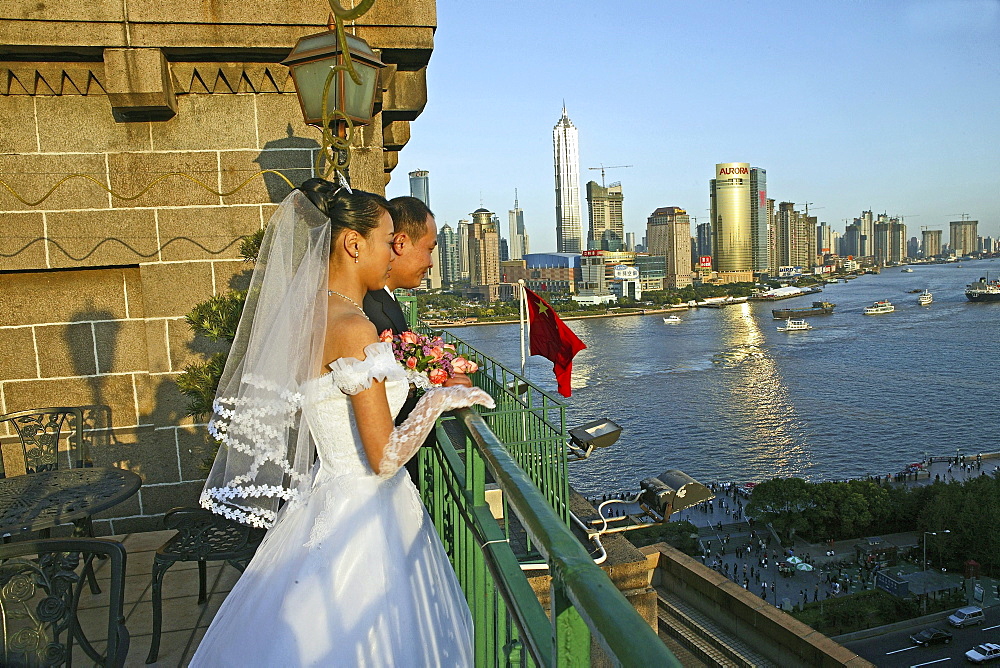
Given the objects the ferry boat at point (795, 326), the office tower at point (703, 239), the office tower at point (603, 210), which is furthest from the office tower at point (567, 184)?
the ferry boat at point (795, 326)

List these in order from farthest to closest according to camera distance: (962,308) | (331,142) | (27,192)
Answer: (962,308)
(27,192)
(331,142)

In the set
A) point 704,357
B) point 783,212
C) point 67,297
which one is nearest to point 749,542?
point 704,357

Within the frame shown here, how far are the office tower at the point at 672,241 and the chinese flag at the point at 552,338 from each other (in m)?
121

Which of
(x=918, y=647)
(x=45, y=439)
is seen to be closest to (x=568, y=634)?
(x=45, y=439)

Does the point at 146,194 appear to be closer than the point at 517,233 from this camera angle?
Yes

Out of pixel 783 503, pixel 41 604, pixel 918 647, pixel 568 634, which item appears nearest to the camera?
pixel 568 634

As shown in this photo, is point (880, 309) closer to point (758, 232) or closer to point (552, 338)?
point (758, 232)

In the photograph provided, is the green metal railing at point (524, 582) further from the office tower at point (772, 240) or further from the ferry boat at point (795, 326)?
the office tower at point (772, 240)

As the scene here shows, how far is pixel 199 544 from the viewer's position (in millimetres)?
2738

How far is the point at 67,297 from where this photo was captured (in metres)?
4.33

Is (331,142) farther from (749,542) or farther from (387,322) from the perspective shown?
(749,542)

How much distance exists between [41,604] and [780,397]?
151 ft

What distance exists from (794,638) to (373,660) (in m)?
11.8

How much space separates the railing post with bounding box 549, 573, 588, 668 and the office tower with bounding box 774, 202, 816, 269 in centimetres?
17787
